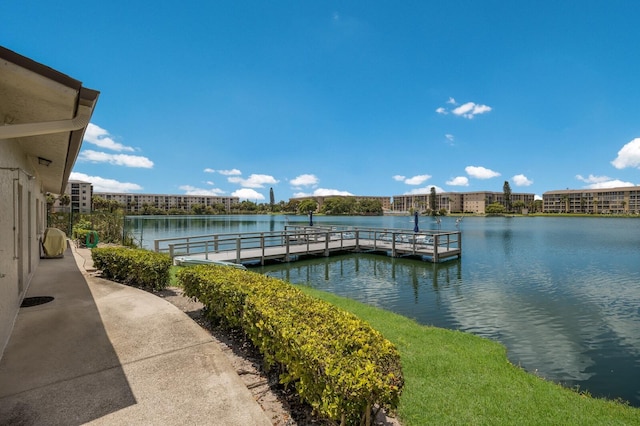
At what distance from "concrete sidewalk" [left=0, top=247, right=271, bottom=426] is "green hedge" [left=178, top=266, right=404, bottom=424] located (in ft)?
1.73

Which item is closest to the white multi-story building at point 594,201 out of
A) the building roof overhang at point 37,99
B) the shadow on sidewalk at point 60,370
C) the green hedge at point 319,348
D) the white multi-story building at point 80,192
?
the green hedge at point 319,348

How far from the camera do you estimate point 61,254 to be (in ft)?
39.2

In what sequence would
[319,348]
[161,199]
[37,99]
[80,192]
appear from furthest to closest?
[161,199]
[80,192]
[37,99]
[319,348]

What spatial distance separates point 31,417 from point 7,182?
3.44 meters

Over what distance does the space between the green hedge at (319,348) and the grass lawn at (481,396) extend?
668mm

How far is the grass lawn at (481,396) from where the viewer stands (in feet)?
11.1

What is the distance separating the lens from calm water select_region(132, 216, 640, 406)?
5.80 meters

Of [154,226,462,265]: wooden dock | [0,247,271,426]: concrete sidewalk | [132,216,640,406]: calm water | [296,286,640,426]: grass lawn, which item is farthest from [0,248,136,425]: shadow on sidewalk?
[154,226,462,265]: wooden dock

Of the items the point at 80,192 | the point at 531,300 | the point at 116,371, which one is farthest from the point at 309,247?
the point at 80,192

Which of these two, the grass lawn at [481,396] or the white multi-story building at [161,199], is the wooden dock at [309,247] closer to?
the grass lawn at [481,396]

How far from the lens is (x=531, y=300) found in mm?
9930

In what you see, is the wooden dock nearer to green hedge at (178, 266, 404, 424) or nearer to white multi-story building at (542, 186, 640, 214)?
green hedge at (178, 266, 404, 424)

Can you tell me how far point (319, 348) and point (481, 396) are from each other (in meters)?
2.35

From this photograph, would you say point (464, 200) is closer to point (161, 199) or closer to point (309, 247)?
point (161, 199)
